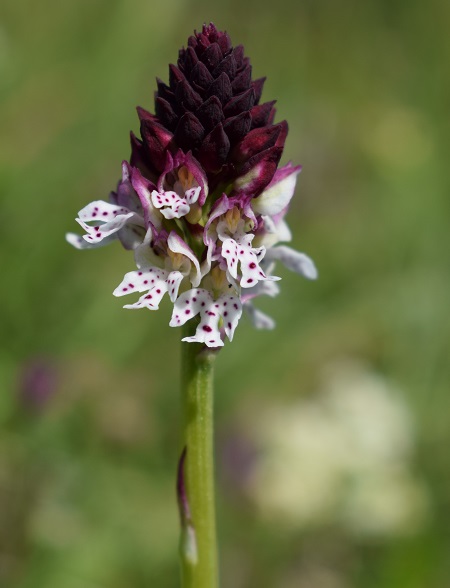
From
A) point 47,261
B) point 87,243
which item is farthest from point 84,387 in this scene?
point 87,243

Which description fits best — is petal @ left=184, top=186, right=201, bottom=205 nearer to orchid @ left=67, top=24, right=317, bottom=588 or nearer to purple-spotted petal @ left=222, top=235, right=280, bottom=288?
orchid @ left=67, top=24, right=317, bottom=588

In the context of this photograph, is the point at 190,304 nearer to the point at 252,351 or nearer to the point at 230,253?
the point at 230,253

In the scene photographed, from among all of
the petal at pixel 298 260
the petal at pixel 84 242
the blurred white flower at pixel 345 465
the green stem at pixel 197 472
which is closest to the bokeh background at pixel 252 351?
the blurred white flower at pixel 345 465

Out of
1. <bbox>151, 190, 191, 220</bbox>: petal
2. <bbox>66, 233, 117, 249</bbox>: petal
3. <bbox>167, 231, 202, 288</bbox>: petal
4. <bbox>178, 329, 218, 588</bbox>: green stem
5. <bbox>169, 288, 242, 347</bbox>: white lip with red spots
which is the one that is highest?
<bbox>151, 190, 191, 220</bbox>: petal

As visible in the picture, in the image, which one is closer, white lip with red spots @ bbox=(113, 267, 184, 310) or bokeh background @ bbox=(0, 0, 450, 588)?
white lip with red spots @ bbox=(113, 267, 184, 310)

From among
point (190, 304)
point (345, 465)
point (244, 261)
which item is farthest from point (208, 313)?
point (345, 465)

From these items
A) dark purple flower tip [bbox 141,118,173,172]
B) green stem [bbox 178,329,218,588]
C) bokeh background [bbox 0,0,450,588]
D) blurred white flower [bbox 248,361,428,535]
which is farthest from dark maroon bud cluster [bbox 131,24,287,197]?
blurred white flower [bbox 248,361,428,535]

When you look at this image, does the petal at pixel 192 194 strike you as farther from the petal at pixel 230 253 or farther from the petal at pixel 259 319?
the petal at pixel 259 319

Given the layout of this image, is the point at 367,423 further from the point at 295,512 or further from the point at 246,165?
the point at 246,165
